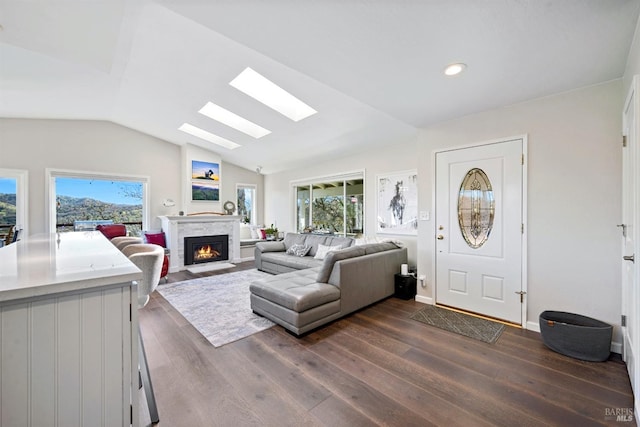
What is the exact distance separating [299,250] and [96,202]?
4.65 metres

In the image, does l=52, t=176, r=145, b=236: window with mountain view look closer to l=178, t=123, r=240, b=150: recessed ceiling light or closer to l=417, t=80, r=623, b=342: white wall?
l=178, t=123, r=240, b=150: recessed ceiling light

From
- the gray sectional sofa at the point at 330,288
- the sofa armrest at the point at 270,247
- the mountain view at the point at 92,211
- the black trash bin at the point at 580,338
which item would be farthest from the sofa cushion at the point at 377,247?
the mountain view at the point at 92,211

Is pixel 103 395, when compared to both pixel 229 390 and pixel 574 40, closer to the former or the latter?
pixel 229 390

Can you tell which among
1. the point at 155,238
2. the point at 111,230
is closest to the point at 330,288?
the point at 155,238

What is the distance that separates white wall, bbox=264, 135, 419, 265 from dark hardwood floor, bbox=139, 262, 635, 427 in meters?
2.34

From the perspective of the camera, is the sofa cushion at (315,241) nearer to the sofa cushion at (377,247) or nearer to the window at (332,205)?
the window at (332,205)

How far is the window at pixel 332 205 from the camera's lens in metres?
5.68

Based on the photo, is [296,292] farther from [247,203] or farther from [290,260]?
[247,203]

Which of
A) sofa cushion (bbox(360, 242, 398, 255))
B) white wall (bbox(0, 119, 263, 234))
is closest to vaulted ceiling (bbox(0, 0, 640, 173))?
white wall (bbox(0, 119, 263, 234))

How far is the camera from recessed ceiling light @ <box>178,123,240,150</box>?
224 inches

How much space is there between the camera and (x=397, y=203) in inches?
192

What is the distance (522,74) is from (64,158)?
7548 millimetres

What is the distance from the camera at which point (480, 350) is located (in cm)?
242

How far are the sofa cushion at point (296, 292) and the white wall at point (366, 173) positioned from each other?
219 centimetres
